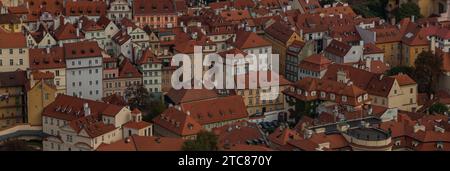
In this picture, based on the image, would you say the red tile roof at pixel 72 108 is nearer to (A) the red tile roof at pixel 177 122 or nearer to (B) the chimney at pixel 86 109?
(B) the chimney at pixel 86 109

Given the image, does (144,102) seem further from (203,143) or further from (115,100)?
(203,143)

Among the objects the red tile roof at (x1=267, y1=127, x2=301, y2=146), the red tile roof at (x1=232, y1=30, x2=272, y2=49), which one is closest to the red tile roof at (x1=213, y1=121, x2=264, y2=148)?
the red tile roof at (x1=267, y1=127, x2=301, y2=146)

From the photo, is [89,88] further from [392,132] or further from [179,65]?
[392,132]

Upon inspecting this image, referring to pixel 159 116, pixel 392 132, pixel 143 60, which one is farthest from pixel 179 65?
pixel 392 132

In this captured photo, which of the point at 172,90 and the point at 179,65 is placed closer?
the point at 172,90

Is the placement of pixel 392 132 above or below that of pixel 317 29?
below
